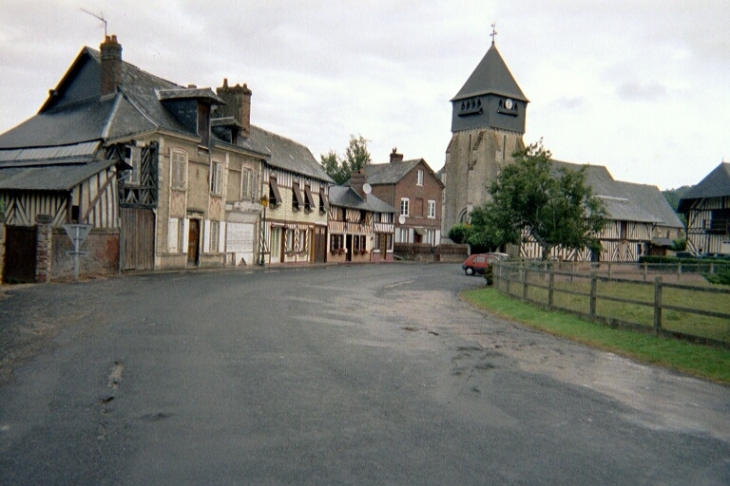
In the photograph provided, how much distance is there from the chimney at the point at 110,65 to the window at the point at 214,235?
7852 millimetres

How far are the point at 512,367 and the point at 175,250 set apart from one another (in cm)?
2181

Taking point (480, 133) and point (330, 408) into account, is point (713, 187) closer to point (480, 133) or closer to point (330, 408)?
point (480, 133)

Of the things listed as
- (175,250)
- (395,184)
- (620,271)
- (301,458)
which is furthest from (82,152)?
(395,184)

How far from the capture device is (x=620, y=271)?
102 ft

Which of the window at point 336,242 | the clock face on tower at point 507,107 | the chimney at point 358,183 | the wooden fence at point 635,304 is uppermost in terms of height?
the clock face on tower at point 507,107

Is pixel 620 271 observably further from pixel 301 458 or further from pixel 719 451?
pixel 301 458

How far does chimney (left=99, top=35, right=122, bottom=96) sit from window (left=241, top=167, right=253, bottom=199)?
8.26 meters

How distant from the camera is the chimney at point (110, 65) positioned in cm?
2723

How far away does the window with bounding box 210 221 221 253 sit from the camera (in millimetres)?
31156

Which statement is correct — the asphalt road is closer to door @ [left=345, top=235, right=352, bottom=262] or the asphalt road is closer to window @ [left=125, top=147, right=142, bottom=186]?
window @ [left=125, top=147, right=142, bottom=186]

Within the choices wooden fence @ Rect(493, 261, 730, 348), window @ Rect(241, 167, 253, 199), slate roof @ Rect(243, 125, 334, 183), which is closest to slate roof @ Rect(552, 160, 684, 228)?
slate roof @ Rect(243, 125, 334, 183)

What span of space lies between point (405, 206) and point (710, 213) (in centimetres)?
2568

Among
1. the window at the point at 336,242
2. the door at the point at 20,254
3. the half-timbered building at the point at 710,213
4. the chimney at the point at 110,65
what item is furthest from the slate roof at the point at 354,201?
the door at the point at 20,254

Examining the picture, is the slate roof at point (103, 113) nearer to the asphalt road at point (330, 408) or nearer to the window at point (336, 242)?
the window at point (336, 242)
